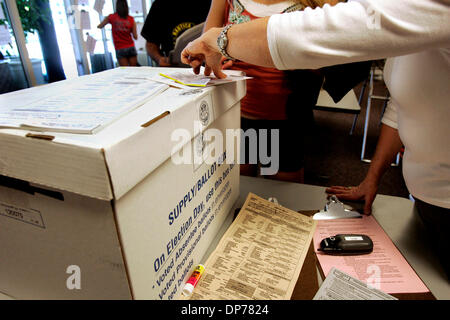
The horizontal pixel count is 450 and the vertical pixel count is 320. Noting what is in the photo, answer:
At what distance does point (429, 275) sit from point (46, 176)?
0.63 meters

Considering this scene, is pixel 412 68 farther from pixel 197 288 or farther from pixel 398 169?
pixel 398 169

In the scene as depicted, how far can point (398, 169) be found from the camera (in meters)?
2.52

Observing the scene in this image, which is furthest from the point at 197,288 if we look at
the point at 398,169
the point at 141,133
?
the point at 398,169

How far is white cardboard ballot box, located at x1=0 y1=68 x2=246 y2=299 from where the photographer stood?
0.29 meters

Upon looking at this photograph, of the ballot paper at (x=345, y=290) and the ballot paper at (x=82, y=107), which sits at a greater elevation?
the ballot paper at (x=82, y=107)

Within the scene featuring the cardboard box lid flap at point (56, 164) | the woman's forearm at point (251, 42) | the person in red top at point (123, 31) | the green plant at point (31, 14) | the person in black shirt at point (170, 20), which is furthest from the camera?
the person in red top at point (123, 31)

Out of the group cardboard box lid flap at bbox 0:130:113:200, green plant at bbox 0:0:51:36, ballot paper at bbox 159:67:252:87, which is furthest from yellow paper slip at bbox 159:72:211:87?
green plant at bbox 0:0:51:36

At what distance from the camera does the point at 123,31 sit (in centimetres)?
383

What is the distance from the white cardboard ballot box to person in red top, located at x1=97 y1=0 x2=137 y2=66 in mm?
3772

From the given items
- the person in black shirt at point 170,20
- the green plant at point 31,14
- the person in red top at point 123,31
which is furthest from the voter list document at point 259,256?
the person in red top at point 123,31

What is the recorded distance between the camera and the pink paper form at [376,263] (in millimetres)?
489

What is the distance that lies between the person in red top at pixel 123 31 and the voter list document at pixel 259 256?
3.88 m

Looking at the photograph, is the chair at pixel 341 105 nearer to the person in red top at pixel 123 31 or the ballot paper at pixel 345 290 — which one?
the ballot paper at pixel 345 290

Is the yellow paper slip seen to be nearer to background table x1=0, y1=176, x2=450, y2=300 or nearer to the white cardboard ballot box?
the white cardboard ballot box
